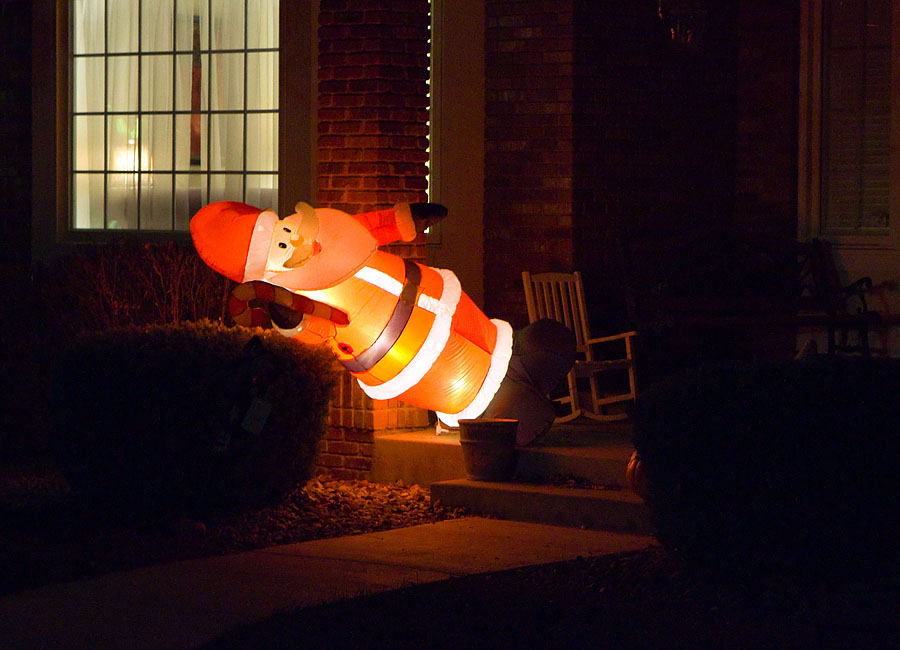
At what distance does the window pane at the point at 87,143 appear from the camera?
1134 cm

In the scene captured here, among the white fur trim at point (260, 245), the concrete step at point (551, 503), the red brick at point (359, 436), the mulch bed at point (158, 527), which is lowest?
the mulch bed at point (158, 527)

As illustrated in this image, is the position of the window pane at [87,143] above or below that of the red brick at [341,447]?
above

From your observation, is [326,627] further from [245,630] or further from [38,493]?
[38,493]

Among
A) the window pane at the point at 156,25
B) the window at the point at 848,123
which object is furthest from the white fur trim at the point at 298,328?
the window pane at the point at 156,25

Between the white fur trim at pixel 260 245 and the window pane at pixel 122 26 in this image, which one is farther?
the window pane at pixel 122 26

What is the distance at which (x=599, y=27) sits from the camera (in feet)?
31.6

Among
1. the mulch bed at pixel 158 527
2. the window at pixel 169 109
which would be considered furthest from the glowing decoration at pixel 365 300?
the window at pixel 169 109

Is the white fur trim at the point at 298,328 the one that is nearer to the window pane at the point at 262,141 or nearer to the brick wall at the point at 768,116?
the window pane at the point at 262,141

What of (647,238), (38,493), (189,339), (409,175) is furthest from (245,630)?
(647,238)

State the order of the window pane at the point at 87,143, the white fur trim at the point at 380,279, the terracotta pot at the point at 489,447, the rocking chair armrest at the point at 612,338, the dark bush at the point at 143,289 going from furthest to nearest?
1. the window pane at the point at 87,143
2. the dark bush at the point at 143,289
3. the rocking chair armrest at the point at 612,338
4. the terracotta pot at the point at 489,447
5. the white fur trim at the point at 380,279

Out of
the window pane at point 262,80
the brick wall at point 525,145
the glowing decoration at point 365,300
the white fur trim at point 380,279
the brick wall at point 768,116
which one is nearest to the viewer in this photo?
the glowing decoration at point 365,300

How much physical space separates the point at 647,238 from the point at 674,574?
4137mm

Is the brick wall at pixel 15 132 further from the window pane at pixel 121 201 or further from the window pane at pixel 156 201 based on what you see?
the window pane at pixel 156 201

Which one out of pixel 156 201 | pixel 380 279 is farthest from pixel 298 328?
pixel 156 201
